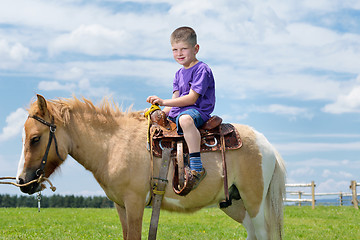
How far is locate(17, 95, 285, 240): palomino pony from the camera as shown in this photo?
481 centimetres

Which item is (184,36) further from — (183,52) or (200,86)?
(200,86)

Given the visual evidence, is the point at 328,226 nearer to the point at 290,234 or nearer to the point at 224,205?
the point at 290,234

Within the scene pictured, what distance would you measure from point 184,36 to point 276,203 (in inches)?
110

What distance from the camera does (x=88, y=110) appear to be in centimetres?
519

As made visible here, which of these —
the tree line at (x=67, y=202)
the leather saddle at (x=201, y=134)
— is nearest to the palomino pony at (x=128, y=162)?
the leather saddle at (x=201, y=134)

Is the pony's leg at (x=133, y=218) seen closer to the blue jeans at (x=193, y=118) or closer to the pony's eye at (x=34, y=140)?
the blue jeans at (x=193, y=118)

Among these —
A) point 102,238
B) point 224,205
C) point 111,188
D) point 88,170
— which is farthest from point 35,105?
point 102,238

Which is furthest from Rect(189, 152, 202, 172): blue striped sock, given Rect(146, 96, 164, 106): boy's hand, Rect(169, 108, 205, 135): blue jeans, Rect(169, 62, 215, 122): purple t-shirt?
Rect(146, 96, 164, 106): boy's hand

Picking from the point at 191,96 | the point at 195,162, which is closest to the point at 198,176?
the point at 195,162

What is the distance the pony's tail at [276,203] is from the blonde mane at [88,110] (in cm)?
217

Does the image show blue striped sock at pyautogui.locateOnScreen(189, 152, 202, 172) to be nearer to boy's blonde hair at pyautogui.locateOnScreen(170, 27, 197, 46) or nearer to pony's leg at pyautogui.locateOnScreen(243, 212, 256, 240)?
pony's leg at pyautogui.locateOnScreen(243, 212, 256, 240)

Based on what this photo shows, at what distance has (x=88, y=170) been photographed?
5113 millimetres

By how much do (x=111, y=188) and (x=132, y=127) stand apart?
0.89m

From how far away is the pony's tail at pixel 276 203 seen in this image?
5.50 m
